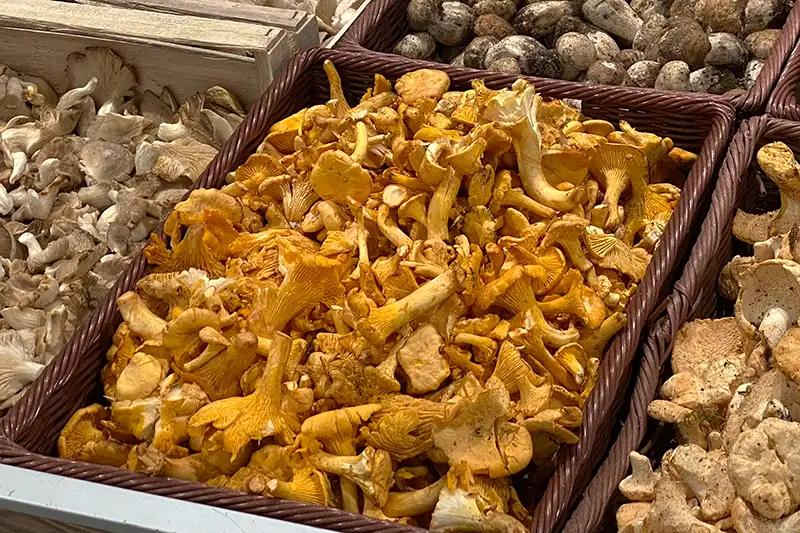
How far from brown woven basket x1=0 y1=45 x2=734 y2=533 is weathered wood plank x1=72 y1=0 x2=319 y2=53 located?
0.17 metres

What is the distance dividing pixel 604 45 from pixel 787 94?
660 mm

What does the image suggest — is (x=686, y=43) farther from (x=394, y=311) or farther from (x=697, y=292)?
(x=394, y=311)

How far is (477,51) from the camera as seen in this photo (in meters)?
2.61

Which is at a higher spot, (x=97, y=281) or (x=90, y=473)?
(x=90, y=473)

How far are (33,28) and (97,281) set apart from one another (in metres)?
0.94

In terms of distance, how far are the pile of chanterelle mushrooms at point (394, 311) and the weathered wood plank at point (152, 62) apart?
54 cm

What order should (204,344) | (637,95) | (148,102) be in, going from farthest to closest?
(148,102), (637,95), (204,344)

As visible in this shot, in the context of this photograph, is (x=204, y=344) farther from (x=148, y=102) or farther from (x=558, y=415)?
(x=148, y=102)

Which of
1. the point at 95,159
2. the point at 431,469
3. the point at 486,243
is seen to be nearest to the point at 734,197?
the point at 486,243

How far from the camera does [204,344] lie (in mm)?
1611

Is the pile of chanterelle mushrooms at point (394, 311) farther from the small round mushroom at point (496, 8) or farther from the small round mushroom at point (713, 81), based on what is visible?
the small round mushroom at point (496, 8)

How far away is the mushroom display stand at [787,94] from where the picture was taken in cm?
197

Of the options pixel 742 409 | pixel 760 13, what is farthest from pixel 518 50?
pixel 742 409

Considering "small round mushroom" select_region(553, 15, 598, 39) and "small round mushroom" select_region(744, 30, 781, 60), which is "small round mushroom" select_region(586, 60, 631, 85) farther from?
"small round mushroom" select_region(744, 30, 781, 60)
